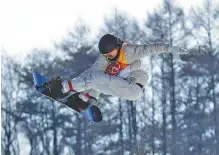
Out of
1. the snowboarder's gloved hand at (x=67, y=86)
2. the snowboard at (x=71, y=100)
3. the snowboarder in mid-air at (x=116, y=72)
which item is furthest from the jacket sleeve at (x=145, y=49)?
the snowboard at (x=71, y=100)

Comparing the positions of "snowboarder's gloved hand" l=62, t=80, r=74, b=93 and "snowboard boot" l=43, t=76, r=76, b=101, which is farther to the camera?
Result: "snowboard boot" l=43, t=76, r=76, b=101

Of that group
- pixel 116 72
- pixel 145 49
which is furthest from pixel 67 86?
pixel 145 49

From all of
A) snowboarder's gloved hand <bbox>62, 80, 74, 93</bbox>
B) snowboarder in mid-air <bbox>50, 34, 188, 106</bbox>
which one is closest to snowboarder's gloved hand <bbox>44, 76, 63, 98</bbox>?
snowboarder in mid-air <bbox>50, 34, 188, 106</bbox>

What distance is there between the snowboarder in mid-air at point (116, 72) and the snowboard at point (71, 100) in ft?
0.62

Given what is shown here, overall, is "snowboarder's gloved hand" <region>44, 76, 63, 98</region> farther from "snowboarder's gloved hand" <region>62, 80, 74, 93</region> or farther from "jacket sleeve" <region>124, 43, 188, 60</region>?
"jacket sleeve" <region>124, 43, 188, 60</region>

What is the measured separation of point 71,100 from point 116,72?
3.98 ft

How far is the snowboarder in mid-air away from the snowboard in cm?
19

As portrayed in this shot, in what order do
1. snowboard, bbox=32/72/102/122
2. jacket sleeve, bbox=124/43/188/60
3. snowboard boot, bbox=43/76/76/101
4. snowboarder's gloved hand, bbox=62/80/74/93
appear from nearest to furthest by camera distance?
jacket sleeve, bbox=124/43/188/60
snowboarder's gloved hand, bbox=62/80/74/93
snowboard boot, bbox=43/76/76/101
snowboard, bbox=32/72/102/122

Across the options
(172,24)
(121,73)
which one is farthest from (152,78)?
(121,73)

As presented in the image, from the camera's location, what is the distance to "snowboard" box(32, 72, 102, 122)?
39.8ft

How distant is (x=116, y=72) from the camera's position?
38.8ft

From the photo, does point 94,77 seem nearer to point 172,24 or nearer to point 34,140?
point 172,24

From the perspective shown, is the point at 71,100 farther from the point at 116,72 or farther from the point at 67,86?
the point at 116,72

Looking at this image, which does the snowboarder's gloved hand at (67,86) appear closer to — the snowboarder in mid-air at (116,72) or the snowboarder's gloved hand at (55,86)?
the snowboarder in mid-air at (116,72)
